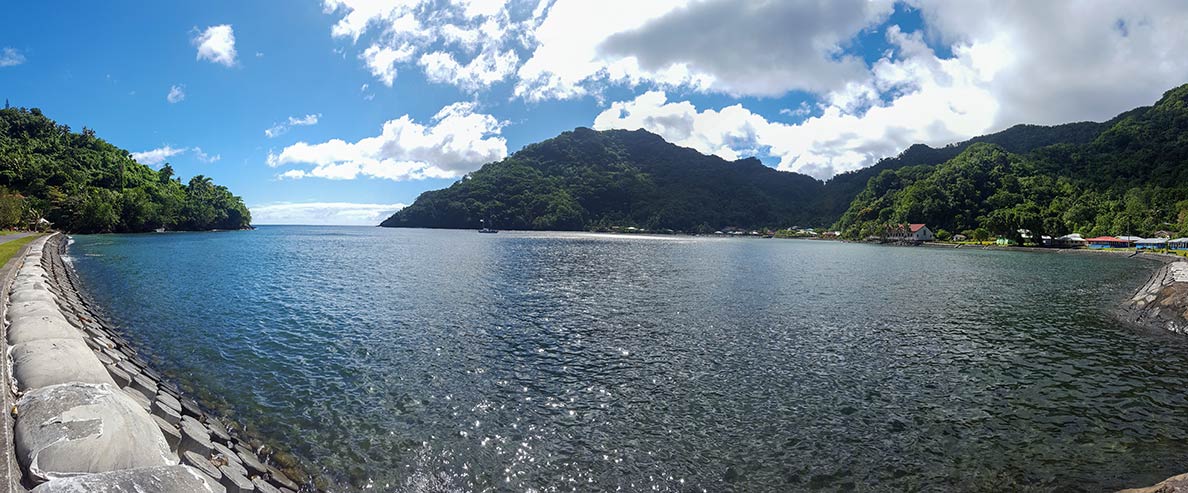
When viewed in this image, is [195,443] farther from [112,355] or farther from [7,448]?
[112,355]

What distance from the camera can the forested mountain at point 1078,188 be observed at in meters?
120

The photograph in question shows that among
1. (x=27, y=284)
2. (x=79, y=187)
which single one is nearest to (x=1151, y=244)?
(x=27, y=284)

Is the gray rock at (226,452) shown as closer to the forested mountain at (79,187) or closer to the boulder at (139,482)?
the boulder at (139,482)

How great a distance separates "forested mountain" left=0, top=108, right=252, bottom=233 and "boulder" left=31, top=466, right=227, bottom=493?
113108 mm

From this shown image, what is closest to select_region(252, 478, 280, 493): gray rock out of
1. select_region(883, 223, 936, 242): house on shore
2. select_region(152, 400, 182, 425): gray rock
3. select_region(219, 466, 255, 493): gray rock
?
select_region(219, 466, 255, 493): gray rock

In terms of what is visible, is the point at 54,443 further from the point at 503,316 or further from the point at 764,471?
the point at 503,316

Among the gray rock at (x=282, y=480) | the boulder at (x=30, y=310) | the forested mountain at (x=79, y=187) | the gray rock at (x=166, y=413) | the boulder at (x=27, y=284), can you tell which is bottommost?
the gray rock at (x=282, y=480)

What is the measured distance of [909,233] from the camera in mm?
165875

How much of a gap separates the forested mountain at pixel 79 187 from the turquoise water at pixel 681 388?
9847 cm

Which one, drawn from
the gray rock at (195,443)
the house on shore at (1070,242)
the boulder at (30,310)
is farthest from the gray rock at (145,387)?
the house on shore at (1070,242)

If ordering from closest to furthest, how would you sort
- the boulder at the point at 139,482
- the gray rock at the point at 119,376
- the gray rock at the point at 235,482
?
the boulder at the point at 139,482 → the gray rock at the point at 235,482 → the gray rock at the point at 119,376

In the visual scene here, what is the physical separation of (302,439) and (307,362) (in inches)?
283

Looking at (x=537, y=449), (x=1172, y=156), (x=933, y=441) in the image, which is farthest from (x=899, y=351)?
(x=1172, y=156)

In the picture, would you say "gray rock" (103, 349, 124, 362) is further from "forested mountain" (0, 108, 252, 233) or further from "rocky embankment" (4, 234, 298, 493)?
"forested mountain" (0, 108, 252, 233)
